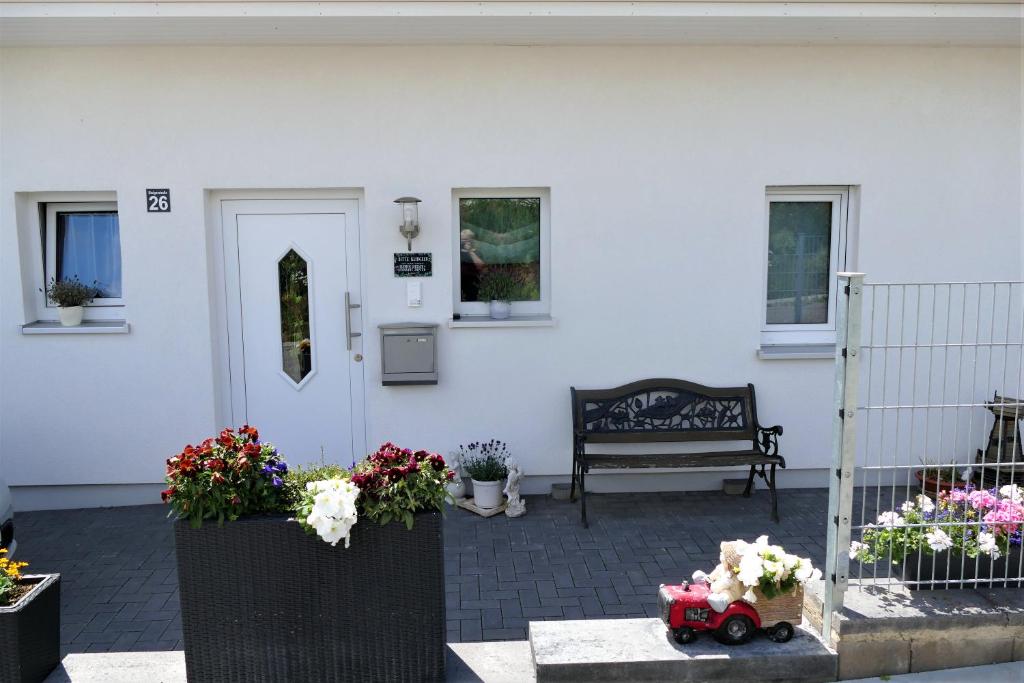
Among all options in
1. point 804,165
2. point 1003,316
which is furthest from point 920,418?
point 804,165

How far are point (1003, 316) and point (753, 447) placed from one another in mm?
2228

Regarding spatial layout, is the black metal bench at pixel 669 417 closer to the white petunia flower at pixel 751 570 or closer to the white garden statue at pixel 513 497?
the white garden statue at pixel 513 497

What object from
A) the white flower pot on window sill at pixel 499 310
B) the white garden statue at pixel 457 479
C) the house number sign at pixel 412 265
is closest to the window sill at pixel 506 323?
the white flower pot on window sill at pixel 499 310

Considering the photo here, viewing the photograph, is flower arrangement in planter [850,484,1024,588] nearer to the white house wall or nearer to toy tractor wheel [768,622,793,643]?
toy tractor wheel [768,622,793,643]

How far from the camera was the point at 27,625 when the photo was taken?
311cm

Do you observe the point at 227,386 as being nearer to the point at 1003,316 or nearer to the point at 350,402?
the point at 350,402

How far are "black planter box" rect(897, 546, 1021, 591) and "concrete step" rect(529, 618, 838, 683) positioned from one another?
0.55 metres

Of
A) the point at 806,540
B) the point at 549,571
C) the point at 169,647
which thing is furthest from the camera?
the point at 806,540

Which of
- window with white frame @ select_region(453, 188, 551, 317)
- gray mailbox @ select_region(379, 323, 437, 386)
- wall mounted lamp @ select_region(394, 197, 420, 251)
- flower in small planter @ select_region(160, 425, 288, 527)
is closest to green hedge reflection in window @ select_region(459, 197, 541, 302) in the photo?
window with white frame @ select_region(453, 188, 551, 317)

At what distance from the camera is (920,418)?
20.3ft

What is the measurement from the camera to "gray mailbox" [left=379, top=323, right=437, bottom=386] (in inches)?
229

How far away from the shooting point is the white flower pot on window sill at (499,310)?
6.00 metres

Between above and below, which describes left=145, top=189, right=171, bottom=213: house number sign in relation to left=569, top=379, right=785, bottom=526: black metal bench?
above

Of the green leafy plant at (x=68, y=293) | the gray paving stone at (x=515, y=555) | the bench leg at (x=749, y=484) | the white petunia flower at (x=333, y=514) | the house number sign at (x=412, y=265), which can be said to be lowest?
the gray paving stone at (x=515, y=555)
